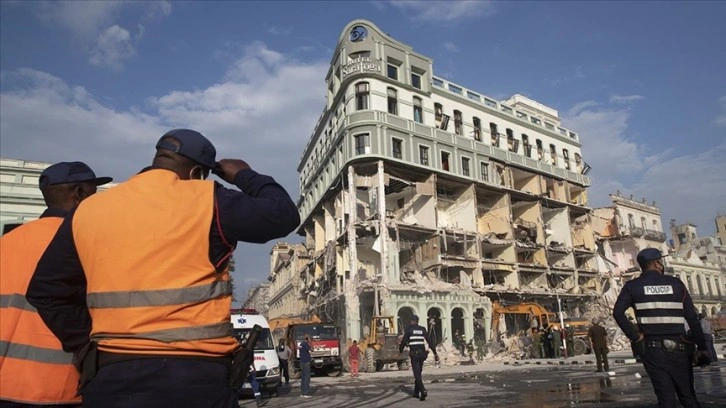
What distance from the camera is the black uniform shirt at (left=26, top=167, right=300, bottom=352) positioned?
7.30ft

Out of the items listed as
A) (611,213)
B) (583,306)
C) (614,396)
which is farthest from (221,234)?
(611,213)

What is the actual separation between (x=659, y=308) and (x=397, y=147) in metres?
32.7

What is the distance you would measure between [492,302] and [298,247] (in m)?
26.9

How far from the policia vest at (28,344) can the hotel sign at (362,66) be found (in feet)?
115

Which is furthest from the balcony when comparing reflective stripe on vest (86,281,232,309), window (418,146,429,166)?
reflective stripe on vest (86,281,232,309)

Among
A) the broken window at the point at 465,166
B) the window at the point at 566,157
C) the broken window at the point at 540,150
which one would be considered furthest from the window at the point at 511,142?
the window at the point at 566,157

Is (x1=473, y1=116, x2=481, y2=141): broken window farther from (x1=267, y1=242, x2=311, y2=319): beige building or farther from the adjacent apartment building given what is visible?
(x1=267, y1=242, x2=311, y2=319): beige building

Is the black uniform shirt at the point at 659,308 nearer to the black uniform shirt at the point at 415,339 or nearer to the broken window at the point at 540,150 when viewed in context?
the black uniform shirt at the point at 415,339

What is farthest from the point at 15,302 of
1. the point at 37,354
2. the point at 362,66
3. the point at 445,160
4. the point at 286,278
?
the point at 286,278

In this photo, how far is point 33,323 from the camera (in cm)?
306

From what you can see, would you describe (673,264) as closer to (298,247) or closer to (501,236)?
(501,236)

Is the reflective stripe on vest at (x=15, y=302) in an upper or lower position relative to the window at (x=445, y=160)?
lower

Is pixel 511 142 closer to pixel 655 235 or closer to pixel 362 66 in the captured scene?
pixel 362 66

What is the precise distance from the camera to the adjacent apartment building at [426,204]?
35062mm
